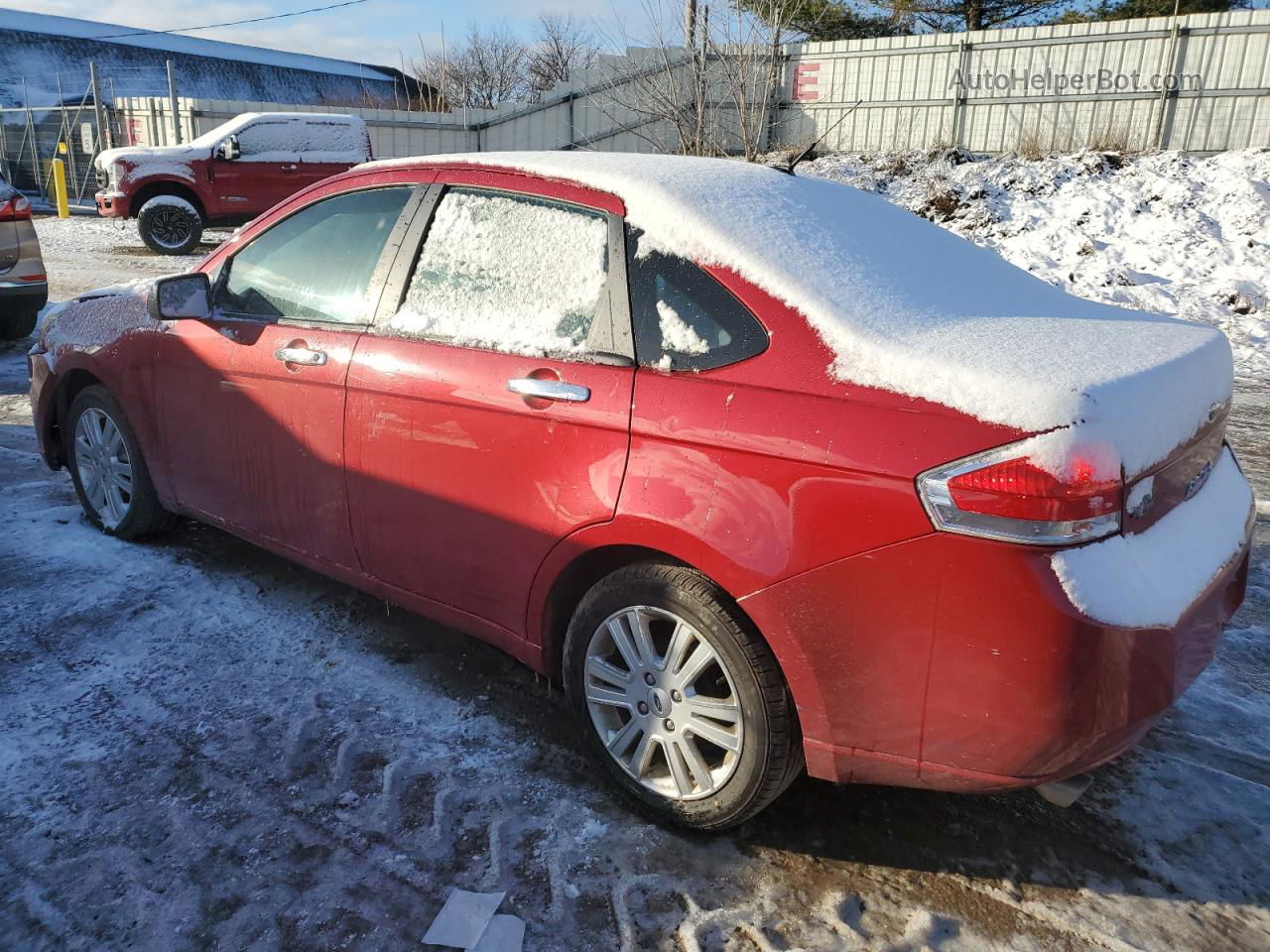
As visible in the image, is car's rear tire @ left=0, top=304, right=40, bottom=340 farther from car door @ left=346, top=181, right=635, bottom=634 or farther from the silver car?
car door @ left=346, top=181, right=635, bottom=634

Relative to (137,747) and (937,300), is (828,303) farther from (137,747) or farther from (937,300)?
(137,747)

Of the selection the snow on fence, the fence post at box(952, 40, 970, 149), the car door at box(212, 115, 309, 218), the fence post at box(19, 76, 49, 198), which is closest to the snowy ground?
the snow on fence

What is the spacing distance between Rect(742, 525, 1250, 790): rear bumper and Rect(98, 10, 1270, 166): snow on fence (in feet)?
40.0

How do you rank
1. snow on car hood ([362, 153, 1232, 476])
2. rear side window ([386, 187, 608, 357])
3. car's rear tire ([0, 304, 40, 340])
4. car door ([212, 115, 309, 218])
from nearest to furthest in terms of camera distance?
snow on car hood ([362, 153, 1232, 476]) → rear side window ([386, 187, 608, 357]) → car's rear tire ([0, 304, 40, 340]) → car door ([212, 115, 309, 218])

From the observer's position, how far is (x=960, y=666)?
6.73 feet

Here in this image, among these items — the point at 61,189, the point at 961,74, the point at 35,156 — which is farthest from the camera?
the point at 35,156

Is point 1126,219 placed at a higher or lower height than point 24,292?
higher

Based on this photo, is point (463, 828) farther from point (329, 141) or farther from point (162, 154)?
point (329, 141)

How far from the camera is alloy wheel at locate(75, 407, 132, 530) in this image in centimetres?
430

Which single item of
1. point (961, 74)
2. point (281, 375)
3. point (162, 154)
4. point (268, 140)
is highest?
point (961, 74)

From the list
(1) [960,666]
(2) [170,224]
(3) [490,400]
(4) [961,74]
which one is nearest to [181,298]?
(3) [490,400]

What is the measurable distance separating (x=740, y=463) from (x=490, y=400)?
33.1 inches

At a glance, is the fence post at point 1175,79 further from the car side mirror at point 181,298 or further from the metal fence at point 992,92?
the car side mirror at point 181,298

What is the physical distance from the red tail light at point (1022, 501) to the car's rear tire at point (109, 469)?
350 centimetres
